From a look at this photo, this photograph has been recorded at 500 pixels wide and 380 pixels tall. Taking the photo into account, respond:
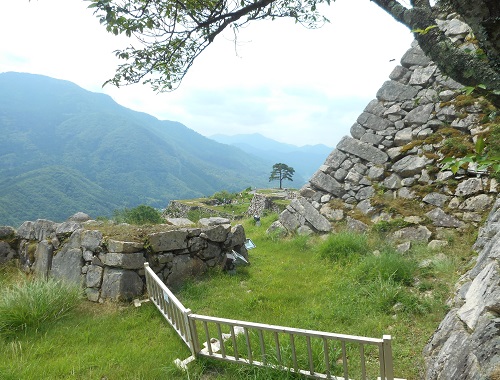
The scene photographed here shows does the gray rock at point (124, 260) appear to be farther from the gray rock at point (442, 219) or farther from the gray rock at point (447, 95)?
the gray rock at point (447, 95)

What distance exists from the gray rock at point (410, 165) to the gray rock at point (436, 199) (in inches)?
32.0

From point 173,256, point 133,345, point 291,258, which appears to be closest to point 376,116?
point 291,258

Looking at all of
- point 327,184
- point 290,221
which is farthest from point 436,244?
point 290,221

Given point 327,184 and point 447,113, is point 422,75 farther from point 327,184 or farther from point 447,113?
point 327,184

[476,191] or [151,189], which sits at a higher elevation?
[476,191]

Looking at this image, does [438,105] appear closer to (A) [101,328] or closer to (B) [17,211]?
(A) [101,328]

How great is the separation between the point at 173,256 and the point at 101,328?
199 cm

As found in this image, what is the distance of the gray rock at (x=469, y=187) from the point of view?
23.4 ft

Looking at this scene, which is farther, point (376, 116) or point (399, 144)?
point (376, 116)

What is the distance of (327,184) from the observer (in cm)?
981

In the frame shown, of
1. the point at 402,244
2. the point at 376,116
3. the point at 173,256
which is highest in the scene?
the point at 376,116

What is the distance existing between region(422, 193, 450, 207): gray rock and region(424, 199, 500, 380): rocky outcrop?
13.8ft

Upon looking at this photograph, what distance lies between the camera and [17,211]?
85.2 metres

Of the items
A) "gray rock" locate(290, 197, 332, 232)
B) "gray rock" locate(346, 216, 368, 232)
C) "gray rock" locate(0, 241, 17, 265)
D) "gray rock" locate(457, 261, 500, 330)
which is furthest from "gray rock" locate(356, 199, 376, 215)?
"gray rock" locate(0, 241, 17, 265)
